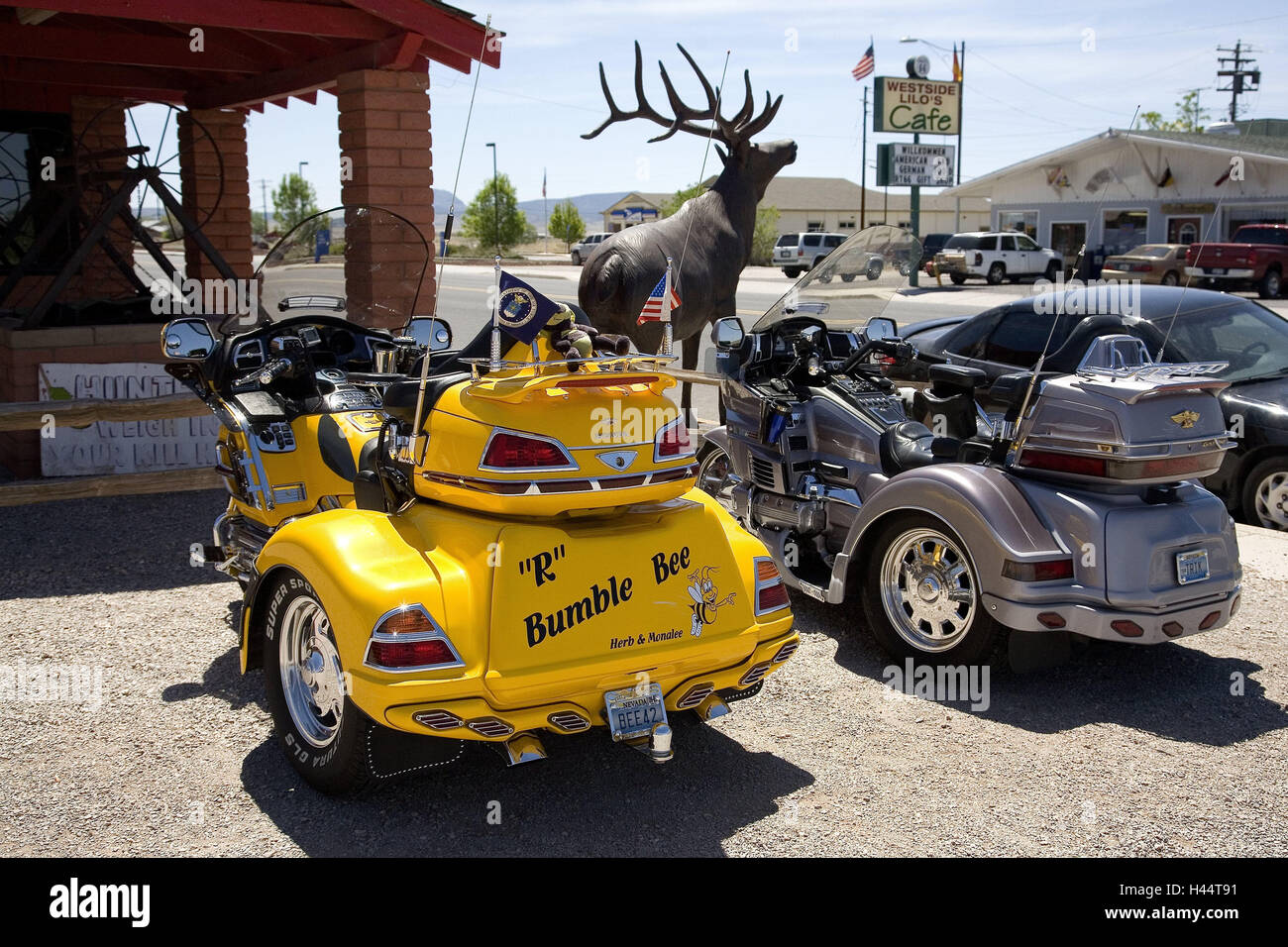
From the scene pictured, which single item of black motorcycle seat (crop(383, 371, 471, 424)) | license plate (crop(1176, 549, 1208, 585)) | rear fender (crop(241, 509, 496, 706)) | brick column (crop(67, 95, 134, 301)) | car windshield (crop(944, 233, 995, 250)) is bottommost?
license plate (crop(1176, 549, 1208, 585))

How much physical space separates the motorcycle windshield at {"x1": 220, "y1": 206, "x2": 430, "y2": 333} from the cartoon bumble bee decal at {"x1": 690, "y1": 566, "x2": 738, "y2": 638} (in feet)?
7.73

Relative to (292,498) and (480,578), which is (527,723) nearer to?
(480,578)

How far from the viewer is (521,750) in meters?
4.04

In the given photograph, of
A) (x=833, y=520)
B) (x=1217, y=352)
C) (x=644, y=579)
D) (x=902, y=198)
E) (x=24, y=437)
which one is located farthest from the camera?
(x=902, y=198)

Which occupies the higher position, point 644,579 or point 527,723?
point 644,579

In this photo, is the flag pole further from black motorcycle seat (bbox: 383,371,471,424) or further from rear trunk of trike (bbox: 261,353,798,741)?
black motorcycle seat (bbox: 383,371,471,424)

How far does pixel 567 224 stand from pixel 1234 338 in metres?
71.9

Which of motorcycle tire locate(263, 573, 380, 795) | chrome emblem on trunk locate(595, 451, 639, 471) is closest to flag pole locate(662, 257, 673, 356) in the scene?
chrome emblem on trunk locate(595, 451, 639, 471)

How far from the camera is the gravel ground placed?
13.5 feet

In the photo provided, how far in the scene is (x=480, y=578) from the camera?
4.02 meters

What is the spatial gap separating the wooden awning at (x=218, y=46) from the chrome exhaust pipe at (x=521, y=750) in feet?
18.3
